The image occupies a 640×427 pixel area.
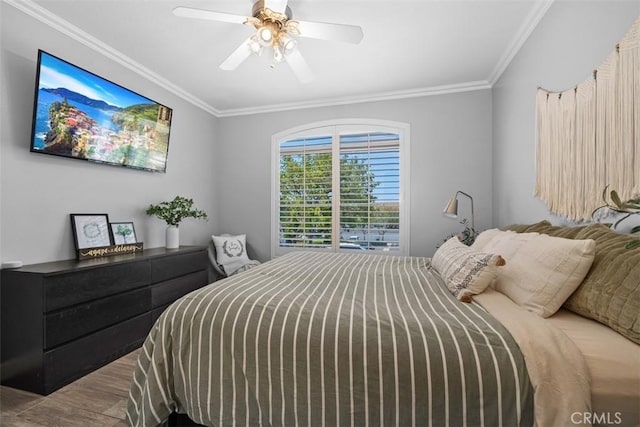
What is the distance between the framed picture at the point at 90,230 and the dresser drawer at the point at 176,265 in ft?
1.53

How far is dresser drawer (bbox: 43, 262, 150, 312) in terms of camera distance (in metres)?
1.78

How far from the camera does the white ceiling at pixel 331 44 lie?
6.67 feet

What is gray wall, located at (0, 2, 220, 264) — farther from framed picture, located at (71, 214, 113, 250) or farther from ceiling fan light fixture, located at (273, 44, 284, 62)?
ceiling fan light fixture, located at (273, 44, 284, 62)

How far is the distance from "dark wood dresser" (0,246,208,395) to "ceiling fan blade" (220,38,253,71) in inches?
71.7

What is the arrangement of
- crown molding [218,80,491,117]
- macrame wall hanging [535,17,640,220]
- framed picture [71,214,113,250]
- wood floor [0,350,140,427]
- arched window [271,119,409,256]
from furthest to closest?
arched window [271,119,409,256], crown molding [218,80,491,117], framed picture [71,214,113,250], wood floor [0,350,140,427], macrame wall hanging [535,17,640,220]

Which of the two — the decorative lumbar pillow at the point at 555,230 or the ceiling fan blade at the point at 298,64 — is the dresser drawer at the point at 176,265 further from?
the decorative lumbar pillow at the point at 555,230

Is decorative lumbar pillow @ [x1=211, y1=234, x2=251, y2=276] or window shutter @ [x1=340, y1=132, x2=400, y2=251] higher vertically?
window shutter @ [x1=340, y1=132, x2=400, y2=251]

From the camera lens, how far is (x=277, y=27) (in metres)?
1.91

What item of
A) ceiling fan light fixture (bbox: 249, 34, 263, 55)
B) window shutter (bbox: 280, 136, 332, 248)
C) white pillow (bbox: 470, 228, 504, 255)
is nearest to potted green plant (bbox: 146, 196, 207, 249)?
window shutter (bbox: 280, 136, 332, 248)

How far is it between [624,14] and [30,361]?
150 inches

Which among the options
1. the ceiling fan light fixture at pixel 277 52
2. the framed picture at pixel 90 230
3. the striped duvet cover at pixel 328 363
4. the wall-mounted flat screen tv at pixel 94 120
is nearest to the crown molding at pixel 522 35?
the ceiling fan light fixture at pixel 277 52

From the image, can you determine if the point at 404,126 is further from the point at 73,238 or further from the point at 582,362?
the point at 73,238

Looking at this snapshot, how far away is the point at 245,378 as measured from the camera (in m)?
1.09

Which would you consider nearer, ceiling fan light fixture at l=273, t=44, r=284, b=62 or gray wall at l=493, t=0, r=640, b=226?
gray wall at l=493, t=0, r=640, b=226
